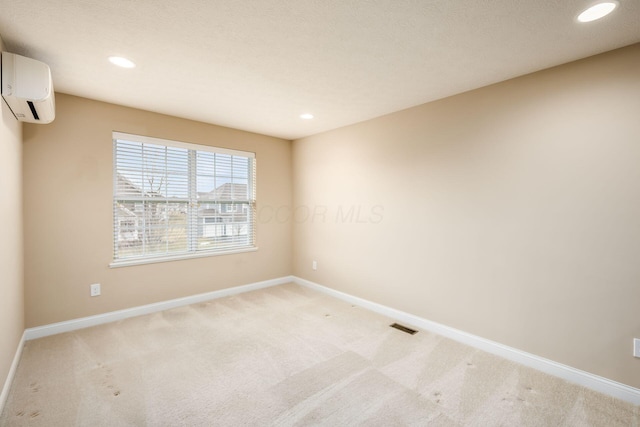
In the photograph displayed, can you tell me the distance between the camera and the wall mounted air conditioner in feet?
6.25

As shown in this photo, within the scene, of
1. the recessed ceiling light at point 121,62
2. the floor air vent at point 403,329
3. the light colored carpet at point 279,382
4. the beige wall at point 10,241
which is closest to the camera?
the light colored carpet at point 279,382

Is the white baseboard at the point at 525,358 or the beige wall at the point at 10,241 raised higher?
the beige wall at the point at 10,241

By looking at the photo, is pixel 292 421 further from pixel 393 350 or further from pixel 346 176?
pixel 346 176

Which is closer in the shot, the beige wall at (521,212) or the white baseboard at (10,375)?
the white baseboard at (10,375)

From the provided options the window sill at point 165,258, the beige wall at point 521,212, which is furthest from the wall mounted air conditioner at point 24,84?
the beige wall at point 521,212

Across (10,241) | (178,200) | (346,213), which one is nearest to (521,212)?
(346,213)

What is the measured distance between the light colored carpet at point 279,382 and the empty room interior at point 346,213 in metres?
0.02

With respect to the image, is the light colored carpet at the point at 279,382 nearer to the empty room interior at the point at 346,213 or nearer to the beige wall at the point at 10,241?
the empty room interior at the point at 346,213

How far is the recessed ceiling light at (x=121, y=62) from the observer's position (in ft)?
7.13

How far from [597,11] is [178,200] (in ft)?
13.2

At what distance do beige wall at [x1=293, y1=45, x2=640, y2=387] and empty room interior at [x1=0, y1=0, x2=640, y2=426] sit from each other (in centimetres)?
2

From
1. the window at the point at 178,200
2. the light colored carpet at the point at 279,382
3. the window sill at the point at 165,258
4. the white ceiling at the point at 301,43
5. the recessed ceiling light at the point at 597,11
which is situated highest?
the white ceiling at the point at 301,43

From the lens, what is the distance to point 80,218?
118 inches

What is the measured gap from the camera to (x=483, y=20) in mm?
1710
